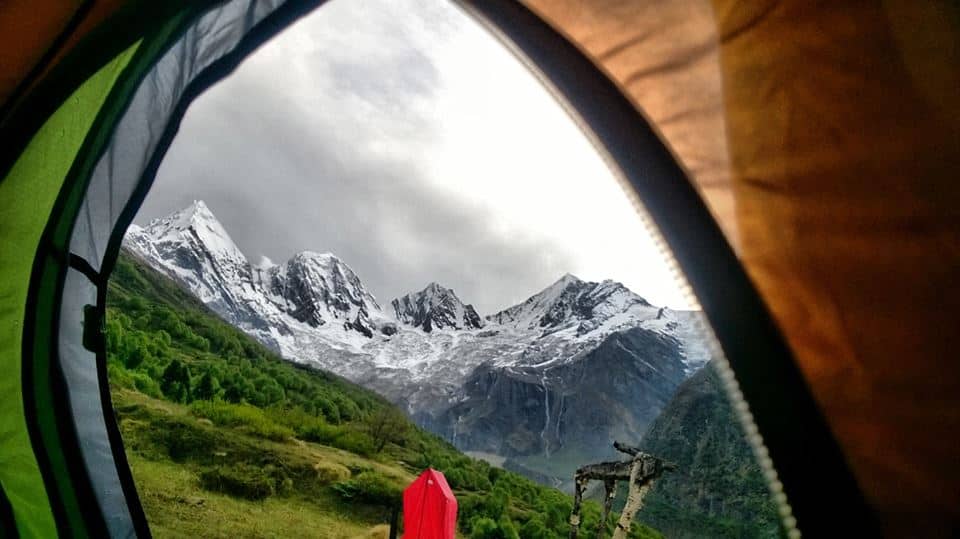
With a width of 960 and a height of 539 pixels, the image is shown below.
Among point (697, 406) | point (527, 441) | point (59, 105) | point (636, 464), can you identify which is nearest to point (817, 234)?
point (59, 105)

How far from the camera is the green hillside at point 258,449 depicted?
11805 mm

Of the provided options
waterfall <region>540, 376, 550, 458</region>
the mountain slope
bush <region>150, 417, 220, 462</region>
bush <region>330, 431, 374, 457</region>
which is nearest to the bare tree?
bush <region>150, 417, 220, 462</region>

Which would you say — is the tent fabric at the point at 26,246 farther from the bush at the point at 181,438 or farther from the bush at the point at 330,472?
the bush at the point at 330,472

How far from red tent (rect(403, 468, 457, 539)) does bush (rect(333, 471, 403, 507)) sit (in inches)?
351

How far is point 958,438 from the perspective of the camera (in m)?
0.49

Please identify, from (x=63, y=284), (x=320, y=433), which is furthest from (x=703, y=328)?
(x=320, y=433)

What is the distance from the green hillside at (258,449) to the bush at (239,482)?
0.03 meters

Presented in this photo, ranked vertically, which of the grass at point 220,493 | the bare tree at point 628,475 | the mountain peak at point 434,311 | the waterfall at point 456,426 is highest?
the mountain peak at point 434,311

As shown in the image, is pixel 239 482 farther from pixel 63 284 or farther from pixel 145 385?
pixel 63 284

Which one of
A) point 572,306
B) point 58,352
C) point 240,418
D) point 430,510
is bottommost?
point 430,510

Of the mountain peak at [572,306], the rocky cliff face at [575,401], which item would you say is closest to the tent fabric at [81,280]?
the rocky cliff face at [575,401]

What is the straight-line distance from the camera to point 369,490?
14.3m

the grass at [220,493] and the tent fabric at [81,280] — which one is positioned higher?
the tent fabric at [81,280]

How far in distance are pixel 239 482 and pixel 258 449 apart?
2.52m
